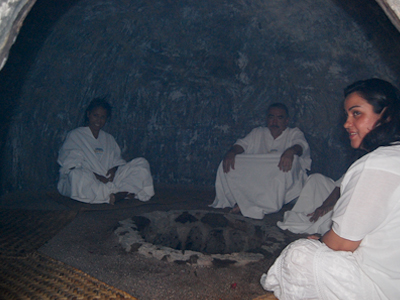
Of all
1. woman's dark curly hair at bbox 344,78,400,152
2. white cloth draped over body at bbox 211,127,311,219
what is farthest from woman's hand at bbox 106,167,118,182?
woman's dark curly hair at bbox 344,78,400,152

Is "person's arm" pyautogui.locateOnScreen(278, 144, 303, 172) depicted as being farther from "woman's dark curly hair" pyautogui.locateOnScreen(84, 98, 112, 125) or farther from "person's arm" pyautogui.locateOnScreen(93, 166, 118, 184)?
"woman's dark curly hair" pyautogui.locateOnScreen(84, 98, 112, 125)

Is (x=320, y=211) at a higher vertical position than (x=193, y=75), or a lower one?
lower

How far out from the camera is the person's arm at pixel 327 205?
347 cm

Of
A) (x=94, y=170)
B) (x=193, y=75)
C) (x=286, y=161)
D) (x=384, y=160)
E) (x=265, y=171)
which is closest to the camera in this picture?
(x=384, y=160)

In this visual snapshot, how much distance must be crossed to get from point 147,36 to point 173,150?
2127mm

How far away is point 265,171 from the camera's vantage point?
455cm

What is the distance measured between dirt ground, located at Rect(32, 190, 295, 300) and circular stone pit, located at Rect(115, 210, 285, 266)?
0.89ft

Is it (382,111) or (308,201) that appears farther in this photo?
(308,201)

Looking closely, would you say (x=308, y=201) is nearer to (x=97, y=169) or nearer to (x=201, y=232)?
(x=201, y=232)

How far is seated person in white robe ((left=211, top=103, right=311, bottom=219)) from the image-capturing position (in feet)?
14.4

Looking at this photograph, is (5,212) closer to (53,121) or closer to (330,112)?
(53,121)

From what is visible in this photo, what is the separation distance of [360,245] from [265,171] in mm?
2865

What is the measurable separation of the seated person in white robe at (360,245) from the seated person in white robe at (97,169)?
125 inches

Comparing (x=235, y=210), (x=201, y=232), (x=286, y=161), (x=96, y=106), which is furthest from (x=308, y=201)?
(x=96, y=106)
